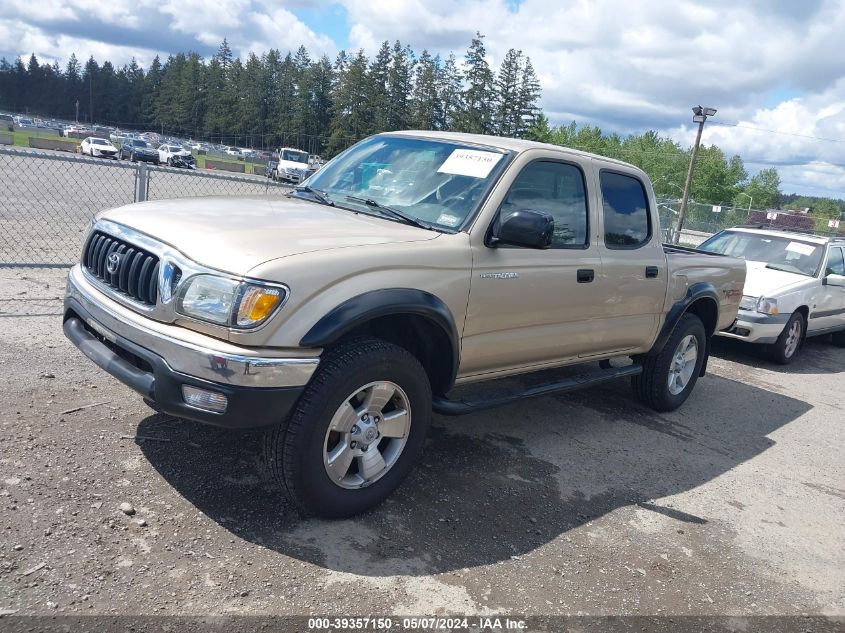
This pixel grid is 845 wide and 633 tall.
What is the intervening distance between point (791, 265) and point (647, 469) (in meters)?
6.10

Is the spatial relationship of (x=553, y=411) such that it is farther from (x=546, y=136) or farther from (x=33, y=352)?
(x=546, y=136)

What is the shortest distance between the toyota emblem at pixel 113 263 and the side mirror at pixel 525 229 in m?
2.02

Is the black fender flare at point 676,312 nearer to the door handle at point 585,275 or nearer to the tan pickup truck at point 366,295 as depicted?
the tan pickup truck at point 366,295

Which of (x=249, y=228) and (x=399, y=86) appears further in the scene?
(x=399, y=86)

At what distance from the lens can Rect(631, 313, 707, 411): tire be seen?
5.94m

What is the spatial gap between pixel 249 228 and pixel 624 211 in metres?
2.98

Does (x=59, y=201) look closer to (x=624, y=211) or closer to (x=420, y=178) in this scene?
(x=420, y=178)

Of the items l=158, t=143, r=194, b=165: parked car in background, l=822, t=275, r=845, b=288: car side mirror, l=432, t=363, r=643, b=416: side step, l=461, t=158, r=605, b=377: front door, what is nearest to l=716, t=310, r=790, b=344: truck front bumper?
l=822, t=275, r=845, b=288: car side mirror

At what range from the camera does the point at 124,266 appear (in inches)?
137

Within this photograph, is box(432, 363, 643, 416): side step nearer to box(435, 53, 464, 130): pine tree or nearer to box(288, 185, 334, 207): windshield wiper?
box(288, 185, 334, 207): windshield wiper

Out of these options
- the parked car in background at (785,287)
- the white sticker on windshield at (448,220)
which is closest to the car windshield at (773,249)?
the parked car in background at (785,287)

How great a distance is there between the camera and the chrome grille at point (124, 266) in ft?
11.0

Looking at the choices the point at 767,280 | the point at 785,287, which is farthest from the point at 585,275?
the point at 767,280

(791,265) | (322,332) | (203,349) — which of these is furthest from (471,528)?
(791,265)
